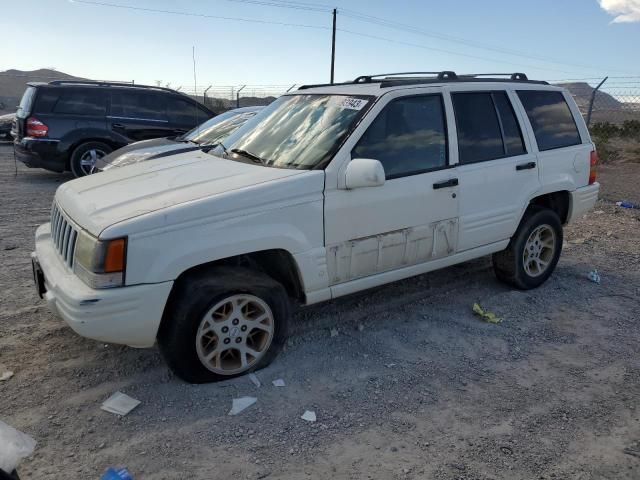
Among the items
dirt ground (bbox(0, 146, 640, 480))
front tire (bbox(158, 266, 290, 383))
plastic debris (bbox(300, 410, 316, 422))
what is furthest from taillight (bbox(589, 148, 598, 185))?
plastic debris (bbox(300, 410, 316, 422))

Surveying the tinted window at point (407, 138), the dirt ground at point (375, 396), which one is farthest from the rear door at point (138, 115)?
the tinted window at point (407, 138)

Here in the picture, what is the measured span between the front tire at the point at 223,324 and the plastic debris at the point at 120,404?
297mm

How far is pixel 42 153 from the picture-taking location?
379 inches

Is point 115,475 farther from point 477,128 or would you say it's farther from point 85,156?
point 85,156

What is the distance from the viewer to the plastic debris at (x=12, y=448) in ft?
6.48

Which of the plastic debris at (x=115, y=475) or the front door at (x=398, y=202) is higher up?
the front door at (x=398, y=202)

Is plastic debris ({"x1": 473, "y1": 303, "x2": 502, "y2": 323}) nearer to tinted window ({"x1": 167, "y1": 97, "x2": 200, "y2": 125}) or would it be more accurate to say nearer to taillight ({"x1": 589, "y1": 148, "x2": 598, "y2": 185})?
taillight ({"x1": 589, "y1": 148, "x2": 598, "y2": 185})

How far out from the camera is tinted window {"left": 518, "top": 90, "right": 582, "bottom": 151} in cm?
486

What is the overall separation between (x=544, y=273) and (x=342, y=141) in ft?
8.78

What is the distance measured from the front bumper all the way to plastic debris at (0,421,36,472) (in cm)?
89

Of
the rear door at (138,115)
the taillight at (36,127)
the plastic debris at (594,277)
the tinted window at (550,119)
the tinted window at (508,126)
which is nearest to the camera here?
the tinted window at (508,126)

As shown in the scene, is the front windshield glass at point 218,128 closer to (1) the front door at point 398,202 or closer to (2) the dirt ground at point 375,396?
(2) the dirt ground at point 375,396

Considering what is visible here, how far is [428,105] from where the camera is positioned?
417 centimetres

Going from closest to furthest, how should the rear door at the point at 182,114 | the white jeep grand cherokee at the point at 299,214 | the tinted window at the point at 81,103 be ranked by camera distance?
1. the white jeep grand cherokee at the point at 299,214
2. the tinted window at the point at 81,103
3. the rear door at the point at 182,114
